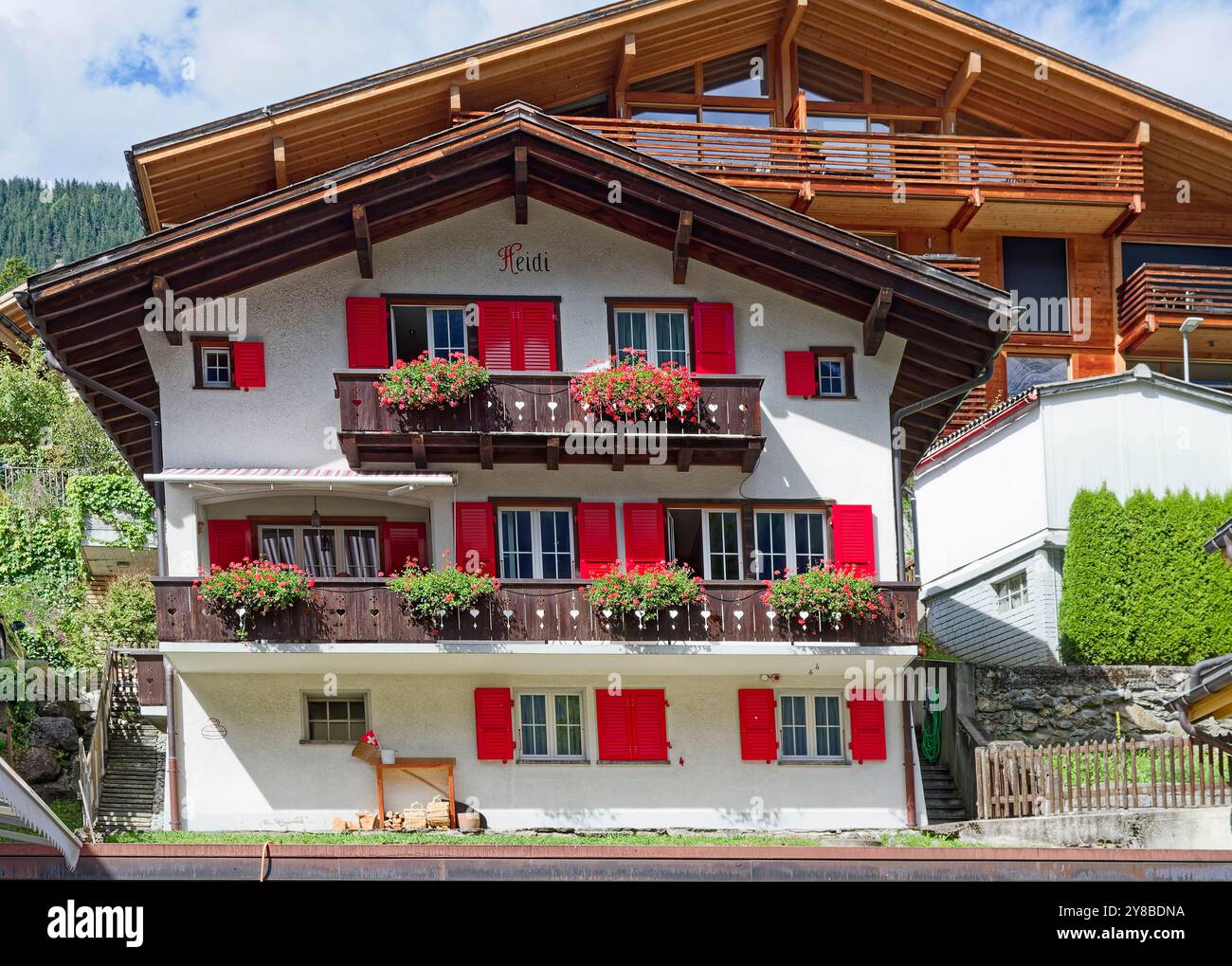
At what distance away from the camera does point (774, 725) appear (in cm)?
2189

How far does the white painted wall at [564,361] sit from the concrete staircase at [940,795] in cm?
310

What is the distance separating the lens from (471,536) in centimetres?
2191

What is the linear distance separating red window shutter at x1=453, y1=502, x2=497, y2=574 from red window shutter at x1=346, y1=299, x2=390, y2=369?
2.17 meters

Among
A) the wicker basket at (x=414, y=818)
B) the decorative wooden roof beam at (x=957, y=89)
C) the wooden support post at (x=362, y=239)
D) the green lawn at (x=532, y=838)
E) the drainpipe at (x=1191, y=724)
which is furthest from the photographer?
the decorative wooden roof beam at (x=957, y=89)

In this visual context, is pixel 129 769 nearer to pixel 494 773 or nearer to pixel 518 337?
pixel 494 773

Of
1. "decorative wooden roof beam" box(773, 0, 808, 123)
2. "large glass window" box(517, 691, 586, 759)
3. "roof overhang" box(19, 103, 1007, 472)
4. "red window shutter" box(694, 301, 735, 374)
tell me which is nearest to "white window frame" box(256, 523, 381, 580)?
"roof overhang" box(19, 103, 1007, 472)

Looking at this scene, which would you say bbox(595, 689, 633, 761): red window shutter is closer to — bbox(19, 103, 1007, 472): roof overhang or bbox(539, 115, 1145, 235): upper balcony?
bbox(19, 103, 1007, 472): roof overhang

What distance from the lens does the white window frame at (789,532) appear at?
2250 centimetres

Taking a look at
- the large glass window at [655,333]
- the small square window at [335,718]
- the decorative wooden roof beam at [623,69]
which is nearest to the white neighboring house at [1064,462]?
the large glass window at [655,333]

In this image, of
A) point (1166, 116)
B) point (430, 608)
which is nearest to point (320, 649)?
point (430, 608)

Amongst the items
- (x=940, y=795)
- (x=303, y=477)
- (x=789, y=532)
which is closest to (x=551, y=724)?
(x=789, y=532)

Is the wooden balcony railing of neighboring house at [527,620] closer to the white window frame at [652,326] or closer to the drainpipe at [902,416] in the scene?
the drainpipe at [902,416]

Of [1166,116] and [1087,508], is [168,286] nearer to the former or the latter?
[1087,508]
